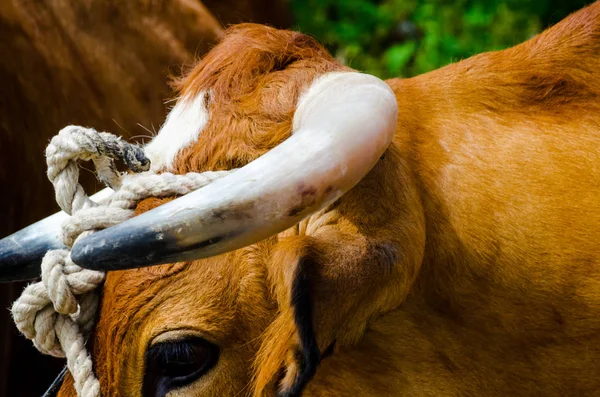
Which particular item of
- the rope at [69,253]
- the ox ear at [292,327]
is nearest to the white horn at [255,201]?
the ox ear at [292,327]

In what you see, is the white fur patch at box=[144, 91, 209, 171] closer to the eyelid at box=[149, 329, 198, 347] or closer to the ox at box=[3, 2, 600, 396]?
the ox at box=[3, 2, 600, 396]

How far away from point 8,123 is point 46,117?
219 mm

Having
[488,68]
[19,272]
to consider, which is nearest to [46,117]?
[19,272]

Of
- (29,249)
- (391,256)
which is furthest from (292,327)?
(29,249)

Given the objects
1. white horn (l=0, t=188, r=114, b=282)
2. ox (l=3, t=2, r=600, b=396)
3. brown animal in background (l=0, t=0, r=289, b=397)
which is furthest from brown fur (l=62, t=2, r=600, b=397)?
brown animal in background (l=0, t=0, r=289, b=397)

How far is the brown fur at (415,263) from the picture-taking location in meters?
2.09

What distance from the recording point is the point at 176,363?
7.06ft

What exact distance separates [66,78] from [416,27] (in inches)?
130

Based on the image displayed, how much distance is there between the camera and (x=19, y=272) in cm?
251

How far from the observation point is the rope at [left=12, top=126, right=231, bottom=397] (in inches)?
84.1

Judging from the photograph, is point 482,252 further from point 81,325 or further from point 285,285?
point 81,325

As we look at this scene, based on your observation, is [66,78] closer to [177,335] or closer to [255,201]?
[177,335]

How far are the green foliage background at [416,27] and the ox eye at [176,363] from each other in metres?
3.87

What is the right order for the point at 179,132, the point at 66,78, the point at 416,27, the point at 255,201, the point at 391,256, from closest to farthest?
the point at 255,201, the point at 391,256, the point at 179,132, the point at 66,78, the point at 416,27
